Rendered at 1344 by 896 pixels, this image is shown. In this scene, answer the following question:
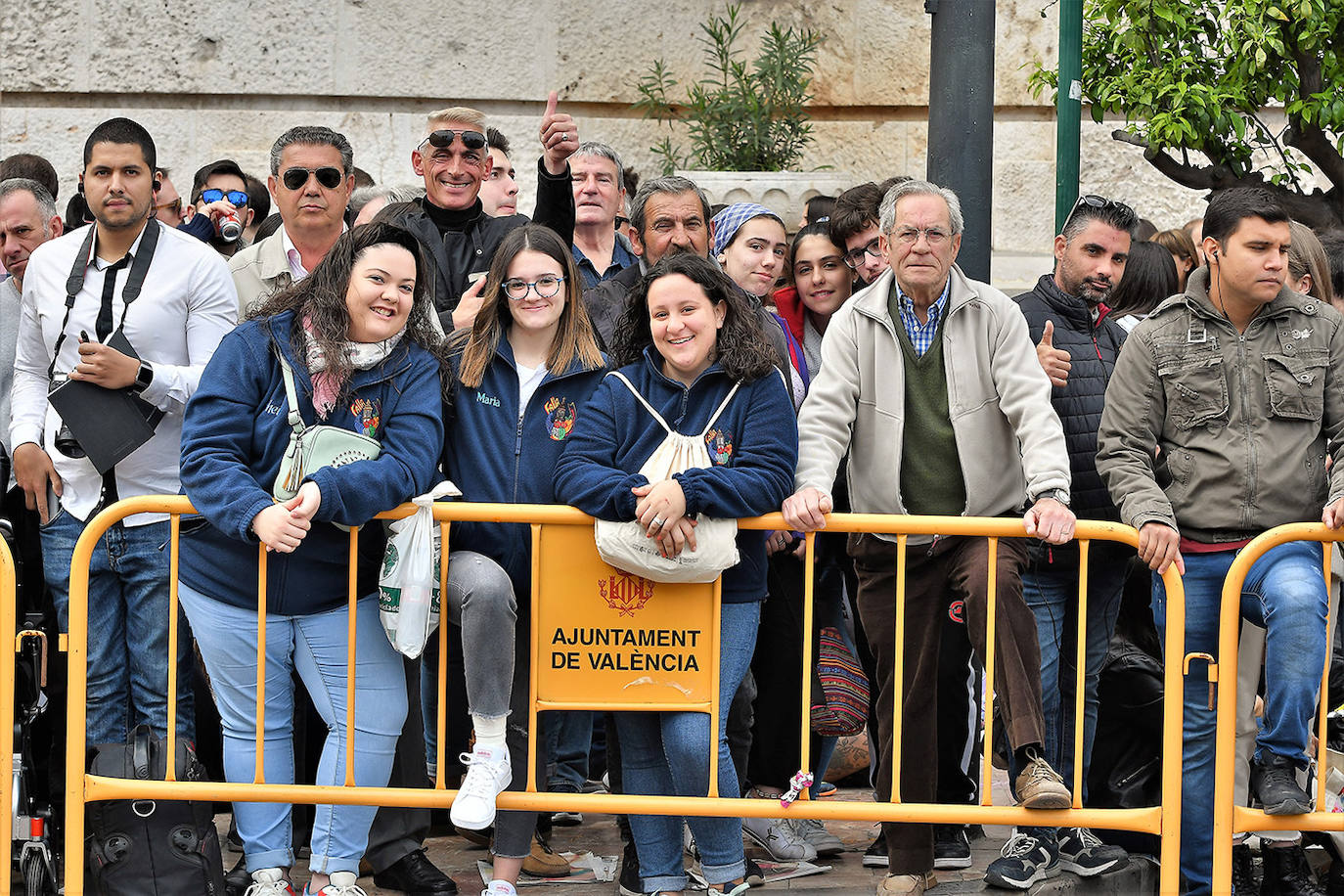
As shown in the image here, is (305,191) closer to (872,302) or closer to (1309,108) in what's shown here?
(872,302)

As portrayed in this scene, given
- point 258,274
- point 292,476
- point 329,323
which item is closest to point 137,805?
point 292,476

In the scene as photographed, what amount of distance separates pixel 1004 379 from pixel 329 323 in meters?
1.97

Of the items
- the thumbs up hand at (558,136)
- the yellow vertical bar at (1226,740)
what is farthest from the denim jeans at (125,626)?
the yellow vertical bar at (1226,740)

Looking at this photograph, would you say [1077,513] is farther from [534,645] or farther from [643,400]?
[534,645]

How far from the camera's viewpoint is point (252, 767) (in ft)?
15.7

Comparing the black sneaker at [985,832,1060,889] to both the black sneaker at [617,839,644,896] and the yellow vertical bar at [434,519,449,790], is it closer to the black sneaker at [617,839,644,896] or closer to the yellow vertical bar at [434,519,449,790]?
the black sneaker at [617,839,644,896]

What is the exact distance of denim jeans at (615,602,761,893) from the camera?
4.83 meters

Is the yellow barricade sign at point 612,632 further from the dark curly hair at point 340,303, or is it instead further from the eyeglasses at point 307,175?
the eyeglasses at point 307,175

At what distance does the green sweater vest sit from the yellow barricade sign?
0.72 m

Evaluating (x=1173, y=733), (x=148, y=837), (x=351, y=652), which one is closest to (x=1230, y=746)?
(x=1173, y=733)

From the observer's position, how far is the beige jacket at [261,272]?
575cm

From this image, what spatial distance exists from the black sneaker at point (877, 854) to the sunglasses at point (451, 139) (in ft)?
8.90

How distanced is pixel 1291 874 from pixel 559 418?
269 cm

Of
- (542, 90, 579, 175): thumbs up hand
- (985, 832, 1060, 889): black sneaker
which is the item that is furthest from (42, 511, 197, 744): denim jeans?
(985, 832, 1060, 889): black sneaker
